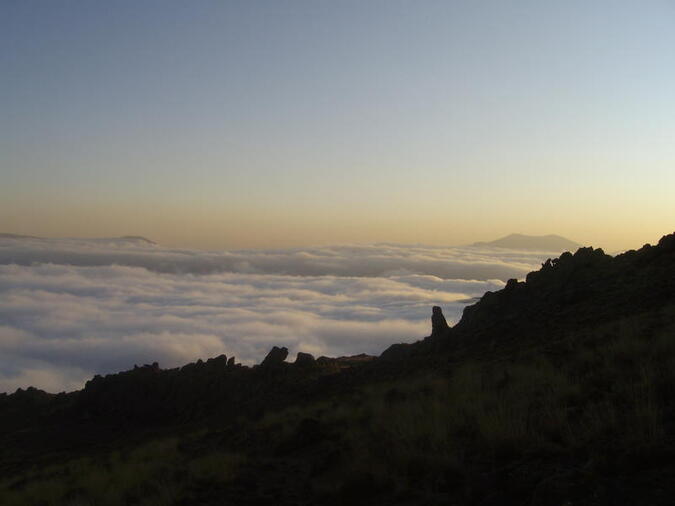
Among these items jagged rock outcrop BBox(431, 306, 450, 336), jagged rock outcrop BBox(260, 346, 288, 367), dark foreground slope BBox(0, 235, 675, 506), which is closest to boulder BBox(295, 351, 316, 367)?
A: jagged rock outcrop BBox(260, 346, 288, 367)

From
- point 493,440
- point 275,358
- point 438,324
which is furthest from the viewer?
point 275,358

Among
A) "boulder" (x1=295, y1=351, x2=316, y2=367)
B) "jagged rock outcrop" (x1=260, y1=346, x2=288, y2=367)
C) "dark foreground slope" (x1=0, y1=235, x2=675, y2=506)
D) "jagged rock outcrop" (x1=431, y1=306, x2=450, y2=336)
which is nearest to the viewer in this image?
"dark foreground slope" (x1=0, y1=235, x2=675, y2=506)

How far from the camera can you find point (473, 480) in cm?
580

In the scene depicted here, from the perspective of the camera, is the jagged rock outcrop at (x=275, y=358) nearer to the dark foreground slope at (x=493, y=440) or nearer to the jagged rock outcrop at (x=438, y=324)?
the jagged rock outcrop at (x=438, y=324)

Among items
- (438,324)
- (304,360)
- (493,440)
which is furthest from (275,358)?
(493,440)

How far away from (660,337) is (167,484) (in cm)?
898

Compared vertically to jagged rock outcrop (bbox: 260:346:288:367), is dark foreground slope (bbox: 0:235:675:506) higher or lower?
higher

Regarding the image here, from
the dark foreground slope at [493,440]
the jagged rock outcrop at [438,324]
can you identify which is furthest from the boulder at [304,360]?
the dark foreground slope at [493,440]

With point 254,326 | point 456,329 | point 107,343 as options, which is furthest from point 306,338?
point 456,329

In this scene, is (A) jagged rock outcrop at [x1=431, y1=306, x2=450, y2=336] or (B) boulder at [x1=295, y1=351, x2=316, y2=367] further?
(B) boulder at [x1=295, y1=351, x2=316, y2=367]

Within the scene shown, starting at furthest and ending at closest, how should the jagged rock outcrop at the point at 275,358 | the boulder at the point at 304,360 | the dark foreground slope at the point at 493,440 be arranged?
the jagged rock outcrop at the point at 275,358, the boulder at the point at 304,360, the dark foreground slope at the point at 493,440

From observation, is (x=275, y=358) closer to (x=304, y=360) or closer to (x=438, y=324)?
(x=304, y=360)

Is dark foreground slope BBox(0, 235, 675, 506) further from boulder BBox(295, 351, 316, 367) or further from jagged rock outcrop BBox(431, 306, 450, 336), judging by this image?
boulder BBox(295, 351, 316, 367)

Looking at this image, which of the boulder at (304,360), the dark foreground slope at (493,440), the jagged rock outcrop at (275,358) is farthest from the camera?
the jagged rock outcrop at (275,358)
